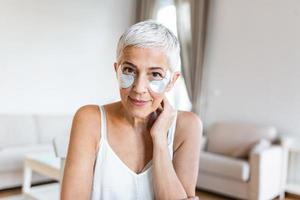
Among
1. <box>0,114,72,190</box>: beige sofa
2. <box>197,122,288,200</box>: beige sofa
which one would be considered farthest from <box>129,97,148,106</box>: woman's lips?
<box>0,114,72,190</box>: beige sofa

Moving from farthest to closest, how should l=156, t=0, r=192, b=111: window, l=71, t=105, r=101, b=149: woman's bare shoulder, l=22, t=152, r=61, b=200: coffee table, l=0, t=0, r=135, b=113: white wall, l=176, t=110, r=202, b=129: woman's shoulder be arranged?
1. l=156, t=0, r=192, b=111: window
2. l=0, t=0, r=135, b=113: white wall
3. l=22, t=152, r=61, b=200: coffee table
4. l=176, t=110, r=202, b=129: woman's shoulder
5. l=71, t=105, r=101, b=149: woman's bare shoulder

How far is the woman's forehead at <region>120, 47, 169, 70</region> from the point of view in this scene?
0.95 meters

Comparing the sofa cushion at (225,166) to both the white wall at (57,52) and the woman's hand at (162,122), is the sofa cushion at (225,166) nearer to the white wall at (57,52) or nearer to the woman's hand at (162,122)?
the white wall at (57,52)

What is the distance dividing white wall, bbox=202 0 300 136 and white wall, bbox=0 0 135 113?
149 cm

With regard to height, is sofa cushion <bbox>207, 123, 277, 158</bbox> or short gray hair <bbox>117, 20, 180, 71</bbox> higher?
short gray hair <bbox>117, 20, 180, 71</bbox>

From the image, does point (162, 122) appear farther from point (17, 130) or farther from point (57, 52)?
point (57, 52)

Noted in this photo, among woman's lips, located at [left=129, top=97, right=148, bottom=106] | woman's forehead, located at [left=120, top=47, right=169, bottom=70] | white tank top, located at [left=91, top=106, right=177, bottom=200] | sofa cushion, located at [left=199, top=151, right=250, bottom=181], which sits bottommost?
sofa cushion, located at [left=199, top=151, right=250, bottom=181]

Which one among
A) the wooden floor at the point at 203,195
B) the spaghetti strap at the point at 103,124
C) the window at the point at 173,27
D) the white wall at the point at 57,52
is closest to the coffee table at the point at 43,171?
the wooden floor at the point at 203,195

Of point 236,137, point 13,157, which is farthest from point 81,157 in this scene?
point 236,137

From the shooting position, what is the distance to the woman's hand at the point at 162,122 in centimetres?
108

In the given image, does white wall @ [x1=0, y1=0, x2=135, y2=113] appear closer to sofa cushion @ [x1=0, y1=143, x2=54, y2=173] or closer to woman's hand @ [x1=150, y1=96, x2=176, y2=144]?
sofa cushion @ [x1=0, y1=143, x2=54, y2=173]

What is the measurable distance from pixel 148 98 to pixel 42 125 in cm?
363

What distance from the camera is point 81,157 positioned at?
102 centimetres

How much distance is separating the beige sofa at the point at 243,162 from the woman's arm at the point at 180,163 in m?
2.67
